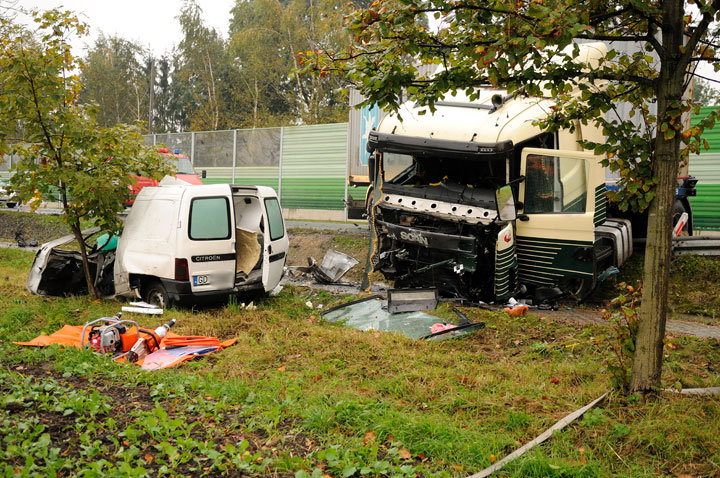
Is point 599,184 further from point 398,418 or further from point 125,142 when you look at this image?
point 125,142

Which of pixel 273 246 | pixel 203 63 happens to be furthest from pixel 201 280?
pixel 203 63

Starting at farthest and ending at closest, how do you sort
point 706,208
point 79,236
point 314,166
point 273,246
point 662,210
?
point 314,166
point 706,208
point 79,236
point 273,246
point 662,210

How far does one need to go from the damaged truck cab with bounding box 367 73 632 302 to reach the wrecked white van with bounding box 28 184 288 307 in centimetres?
188

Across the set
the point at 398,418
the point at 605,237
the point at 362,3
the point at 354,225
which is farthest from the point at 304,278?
the point at 362,3

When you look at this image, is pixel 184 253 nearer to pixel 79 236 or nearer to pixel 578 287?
pixel 79 236

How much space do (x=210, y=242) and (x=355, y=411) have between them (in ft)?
16.4

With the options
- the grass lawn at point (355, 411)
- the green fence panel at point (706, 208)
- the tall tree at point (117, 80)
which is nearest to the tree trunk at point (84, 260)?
the grass lawn at point (355, 411)

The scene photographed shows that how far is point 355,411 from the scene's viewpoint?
4.54 meters

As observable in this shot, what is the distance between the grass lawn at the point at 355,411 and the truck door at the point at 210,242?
1.92 metres

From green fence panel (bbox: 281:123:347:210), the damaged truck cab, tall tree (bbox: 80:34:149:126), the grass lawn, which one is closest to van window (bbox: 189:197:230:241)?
the grass lawn

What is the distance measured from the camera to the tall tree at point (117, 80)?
40750 millimetres

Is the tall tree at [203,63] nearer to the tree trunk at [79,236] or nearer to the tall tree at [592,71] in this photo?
the tree trunk at [79,236]

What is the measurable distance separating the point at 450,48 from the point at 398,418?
283 centimetres

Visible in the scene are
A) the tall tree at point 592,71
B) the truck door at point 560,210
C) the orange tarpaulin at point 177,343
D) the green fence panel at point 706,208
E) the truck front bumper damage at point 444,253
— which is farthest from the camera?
the green fence panel at point 706,208
